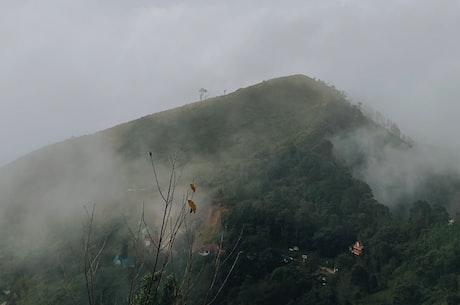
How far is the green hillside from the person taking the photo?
5106cm

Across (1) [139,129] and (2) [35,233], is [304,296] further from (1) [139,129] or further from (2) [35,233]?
(1) [139,129]

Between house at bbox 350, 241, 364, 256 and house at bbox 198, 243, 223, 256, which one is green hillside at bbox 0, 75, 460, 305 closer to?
house at bbox 350, 241, 364, 256

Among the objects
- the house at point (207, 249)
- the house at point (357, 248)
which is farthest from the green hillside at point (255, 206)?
the house at point (207, 249)

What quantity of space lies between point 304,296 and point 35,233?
106 ft

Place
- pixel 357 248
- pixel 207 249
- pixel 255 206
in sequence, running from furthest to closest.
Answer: pixel 255 206 → pixel 357 248 → pixel 207 249

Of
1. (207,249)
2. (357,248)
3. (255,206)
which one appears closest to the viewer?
(207,249)

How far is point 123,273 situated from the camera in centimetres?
5234

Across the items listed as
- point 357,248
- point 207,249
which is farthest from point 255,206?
point 357,248

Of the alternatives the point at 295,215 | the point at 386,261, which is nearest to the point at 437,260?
the point at 386,261

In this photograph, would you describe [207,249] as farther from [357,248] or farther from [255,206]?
[357,248]

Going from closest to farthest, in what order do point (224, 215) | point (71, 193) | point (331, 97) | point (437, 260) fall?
point (437, 260)
point (224, 215)
point (71, 193)
point (331, 97)

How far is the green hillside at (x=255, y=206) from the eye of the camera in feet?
168

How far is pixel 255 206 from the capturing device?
200 feet

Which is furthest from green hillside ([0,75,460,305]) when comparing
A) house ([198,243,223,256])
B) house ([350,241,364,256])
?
house ([198,243,223,256])
